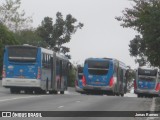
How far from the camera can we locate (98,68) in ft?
178

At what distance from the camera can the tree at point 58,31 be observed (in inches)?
4178

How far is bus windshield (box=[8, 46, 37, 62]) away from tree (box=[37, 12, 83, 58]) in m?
62.6

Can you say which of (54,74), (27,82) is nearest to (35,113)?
(27,82)

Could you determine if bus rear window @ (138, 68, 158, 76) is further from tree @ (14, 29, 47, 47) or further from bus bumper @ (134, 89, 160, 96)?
tree @ (14, 29, 47, 47)

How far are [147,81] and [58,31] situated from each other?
143 ft

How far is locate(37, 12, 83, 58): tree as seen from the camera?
10612 cm

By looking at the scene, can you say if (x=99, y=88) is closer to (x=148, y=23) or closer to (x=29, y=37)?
(x=148, y=23)

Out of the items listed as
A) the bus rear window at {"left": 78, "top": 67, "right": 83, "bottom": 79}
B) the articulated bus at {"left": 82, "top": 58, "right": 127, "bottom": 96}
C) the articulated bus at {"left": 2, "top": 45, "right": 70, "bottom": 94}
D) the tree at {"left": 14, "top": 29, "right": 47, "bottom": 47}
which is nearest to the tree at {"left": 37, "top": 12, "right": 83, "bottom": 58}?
the tree at {"left": 14, "top": 29, "right": 47, "bottom": 47}

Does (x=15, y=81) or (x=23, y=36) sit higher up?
(x=23, y=36)

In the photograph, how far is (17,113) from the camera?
22.4 m

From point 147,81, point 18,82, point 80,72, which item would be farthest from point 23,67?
point 80,72

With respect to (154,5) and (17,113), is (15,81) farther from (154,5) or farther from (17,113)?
(17,113)

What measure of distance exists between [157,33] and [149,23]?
0.79 meters

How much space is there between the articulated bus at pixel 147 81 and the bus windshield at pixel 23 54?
24389 millimetres
